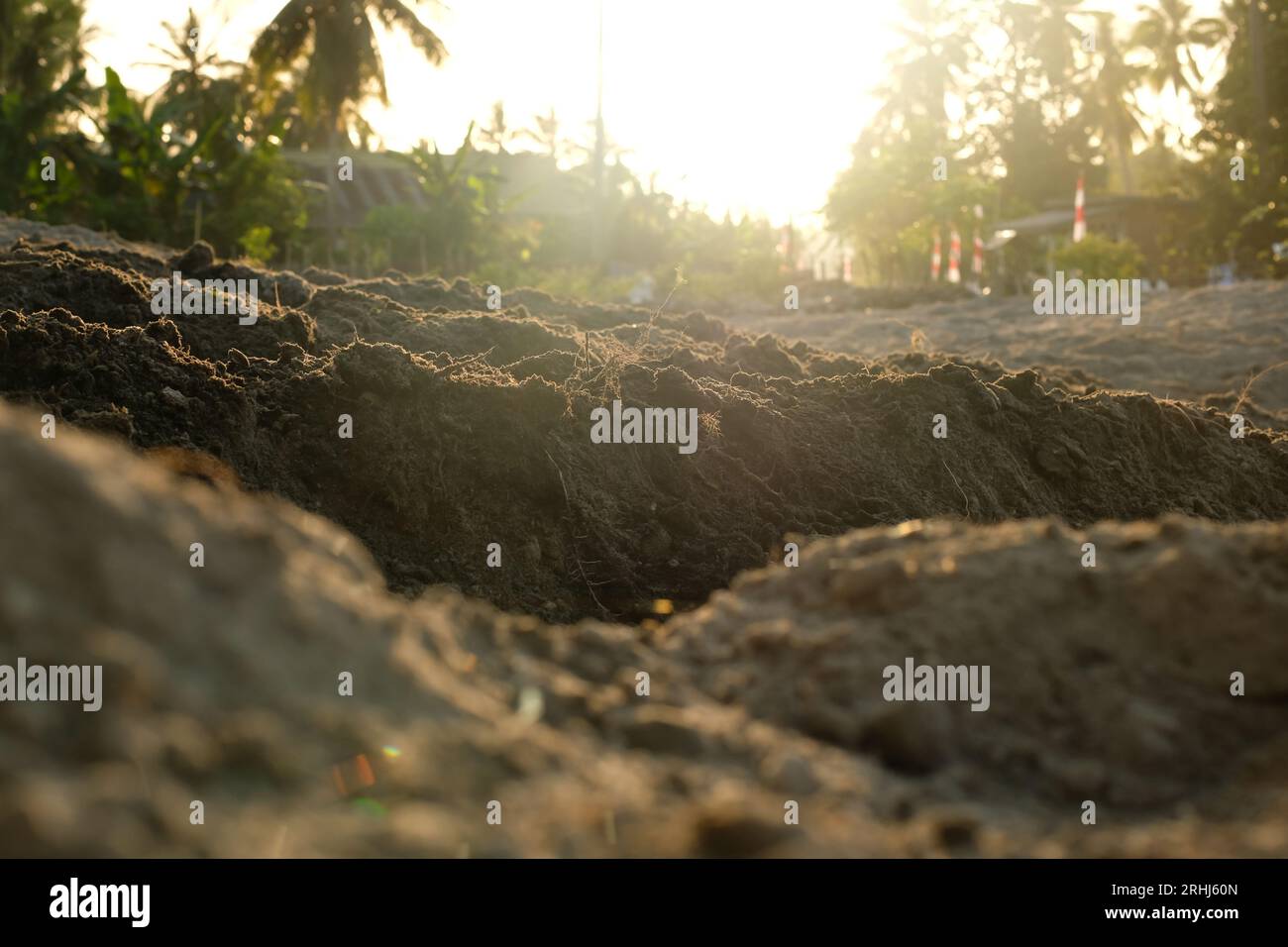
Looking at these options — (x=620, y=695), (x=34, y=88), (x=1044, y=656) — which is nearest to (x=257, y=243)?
(x=34, y=88)

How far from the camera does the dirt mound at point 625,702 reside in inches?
78.4

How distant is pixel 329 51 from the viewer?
86.2ft

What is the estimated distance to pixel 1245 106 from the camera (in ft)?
92.3

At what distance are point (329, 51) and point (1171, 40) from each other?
118 feet

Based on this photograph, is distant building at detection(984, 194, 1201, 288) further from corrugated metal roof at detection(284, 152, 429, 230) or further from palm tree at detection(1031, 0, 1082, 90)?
corrugated metal roof at detection(284, 152, 429, 230)

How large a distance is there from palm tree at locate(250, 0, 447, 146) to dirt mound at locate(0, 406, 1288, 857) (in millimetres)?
25378

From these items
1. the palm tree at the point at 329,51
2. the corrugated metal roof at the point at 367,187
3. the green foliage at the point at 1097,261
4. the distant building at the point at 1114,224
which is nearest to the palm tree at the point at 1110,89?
the distant building at the point at 1114,224

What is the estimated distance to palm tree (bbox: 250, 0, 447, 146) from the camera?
26297 millimetres

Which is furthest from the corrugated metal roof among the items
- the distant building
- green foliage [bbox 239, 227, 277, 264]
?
the distant building

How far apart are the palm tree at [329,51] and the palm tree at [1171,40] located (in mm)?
32622

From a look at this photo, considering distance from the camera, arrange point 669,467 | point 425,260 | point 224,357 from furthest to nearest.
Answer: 1. point 425,260
2. point 224,357
3. point 669,467

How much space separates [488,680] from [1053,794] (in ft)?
3.98
